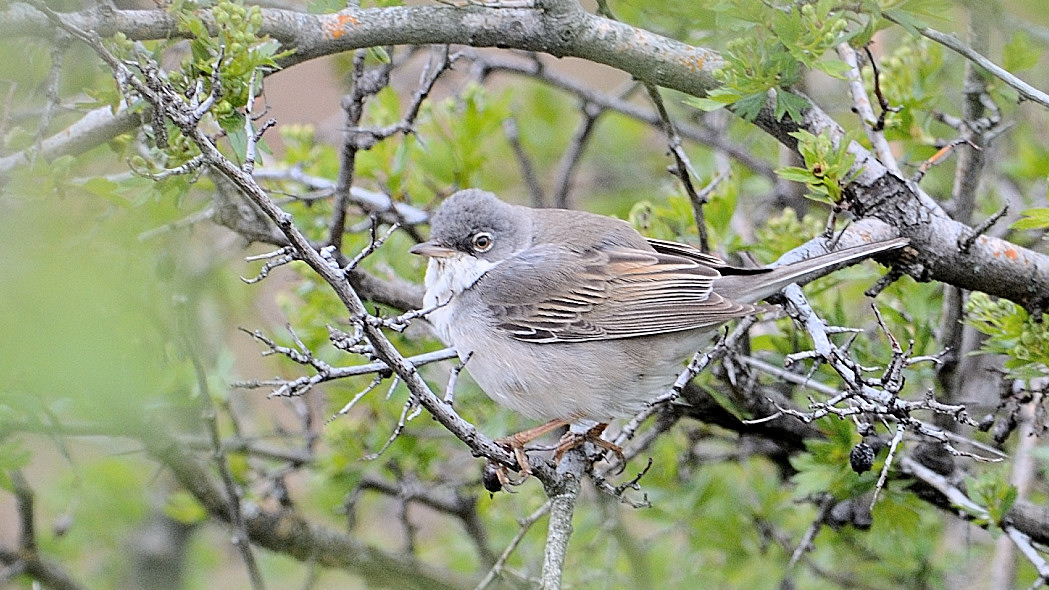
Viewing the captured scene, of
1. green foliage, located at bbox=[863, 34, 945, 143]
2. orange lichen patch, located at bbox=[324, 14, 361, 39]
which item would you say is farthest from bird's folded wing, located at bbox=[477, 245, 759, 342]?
orange lichen patch, located at bbox=[324, 14, 361, 39]

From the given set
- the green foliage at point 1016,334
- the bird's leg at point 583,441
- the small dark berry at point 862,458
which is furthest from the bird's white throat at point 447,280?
the green foliage at point 1016,334

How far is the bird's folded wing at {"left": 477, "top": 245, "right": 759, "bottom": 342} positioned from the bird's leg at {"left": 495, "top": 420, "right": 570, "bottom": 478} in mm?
351

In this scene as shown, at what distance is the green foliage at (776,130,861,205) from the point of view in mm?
2941

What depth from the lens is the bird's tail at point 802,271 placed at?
3.01 m

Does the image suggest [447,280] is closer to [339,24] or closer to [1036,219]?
[339,24]

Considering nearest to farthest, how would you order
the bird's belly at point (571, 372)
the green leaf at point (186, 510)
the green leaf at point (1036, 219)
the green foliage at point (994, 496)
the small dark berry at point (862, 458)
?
the small dark berry at point (862, 458), the green leaf at point (1036, 219), the green foliage at point (994, 496), the bird's belly at point (571, 372), the green leaf at point (186, 510)

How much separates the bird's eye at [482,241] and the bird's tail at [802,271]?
3.26 feet

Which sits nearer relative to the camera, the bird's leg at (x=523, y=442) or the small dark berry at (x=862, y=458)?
the small dark berry at (x=862, y=458)

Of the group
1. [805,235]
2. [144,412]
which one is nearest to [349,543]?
[144,412]

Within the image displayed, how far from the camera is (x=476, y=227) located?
3873 millimetres

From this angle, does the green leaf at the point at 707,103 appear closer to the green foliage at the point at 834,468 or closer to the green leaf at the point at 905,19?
the green leaf at the point at 905,19

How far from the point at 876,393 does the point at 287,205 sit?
9.63 ft

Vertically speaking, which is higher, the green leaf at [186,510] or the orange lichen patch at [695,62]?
the orange lichen patch at [695,62]

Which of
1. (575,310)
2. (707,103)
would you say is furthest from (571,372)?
(707,103)
